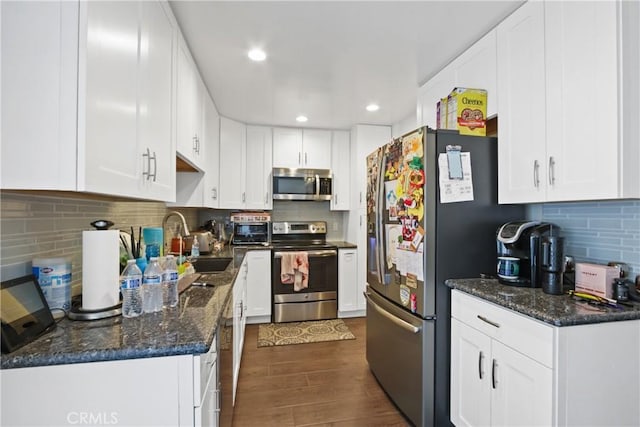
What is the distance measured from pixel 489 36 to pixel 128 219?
2455mm

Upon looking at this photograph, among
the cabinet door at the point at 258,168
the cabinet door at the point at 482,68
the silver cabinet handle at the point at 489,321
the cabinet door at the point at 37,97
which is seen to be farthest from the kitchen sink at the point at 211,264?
the cabinet door at the point at 482,68

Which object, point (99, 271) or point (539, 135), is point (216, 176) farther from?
point (539, 135)

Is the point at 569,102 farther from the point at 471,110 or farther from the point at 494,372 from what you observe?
the point at 494,372

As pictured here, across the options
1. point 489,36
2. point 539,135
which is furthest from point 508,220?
point 489,36

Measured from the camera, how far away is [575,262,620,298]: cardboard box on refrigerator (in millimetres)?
1314

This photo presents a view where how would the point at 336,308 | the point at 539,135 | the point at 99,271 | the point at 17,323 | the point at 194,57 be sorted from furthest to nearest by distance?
the point at 336,308 < the point at 194,57 < the point at 539,135 < the point at 99,271 < the point at 17,323

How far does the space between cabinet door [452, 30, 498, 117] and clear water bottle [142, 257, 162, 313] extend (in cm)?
199

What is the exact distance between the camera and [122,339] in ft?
3.05

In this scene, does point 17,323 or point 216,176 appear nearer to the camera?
point 17,323

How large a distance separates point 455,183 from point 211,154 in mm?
2353

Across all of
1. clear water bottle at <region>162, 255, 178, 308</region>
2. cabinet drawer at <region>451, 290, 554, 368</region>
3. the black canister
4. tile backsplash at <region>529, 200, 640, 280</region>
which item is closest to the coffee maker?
the black canister

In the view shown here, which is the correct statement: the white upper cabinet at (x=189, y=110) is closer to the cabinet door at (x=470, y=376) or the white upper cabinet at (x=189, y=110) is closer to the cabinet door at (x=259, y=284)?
the cabinet door at (x=259, y=284)

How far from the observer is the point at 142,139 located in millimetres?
1229

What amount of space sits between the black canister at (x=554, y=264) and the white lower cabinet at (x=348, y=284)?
230cm
